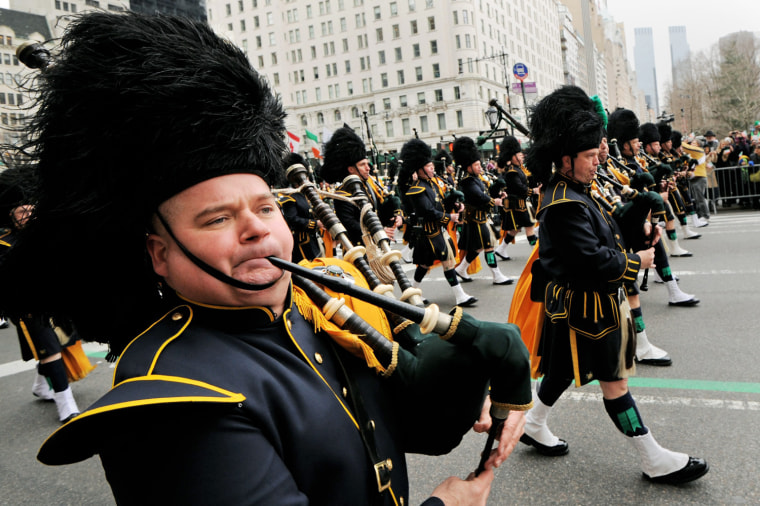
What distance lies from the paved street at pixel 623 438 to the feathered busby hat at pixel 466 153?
402 cm

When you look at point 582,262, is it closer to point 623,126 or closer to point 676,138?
point 623,126

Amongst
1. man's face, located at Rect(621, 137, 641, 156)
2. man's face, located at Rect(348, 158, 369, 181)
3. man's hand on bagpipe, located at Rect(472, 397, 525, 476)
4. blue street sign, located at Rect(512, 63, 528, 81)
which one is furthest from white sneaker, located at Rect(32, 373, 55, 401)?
blue street sign, located at Rect(512, 63, 528, 81)

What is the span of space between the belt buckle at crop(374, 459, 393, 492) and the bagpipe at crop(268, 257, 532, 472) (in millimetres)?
180

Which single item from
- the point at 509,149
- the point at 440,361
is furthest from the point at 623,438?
the point at 509,149

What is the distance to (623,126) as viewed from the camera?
24.8 feet

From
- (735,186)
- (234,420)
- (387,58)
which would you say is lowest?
(234,420)

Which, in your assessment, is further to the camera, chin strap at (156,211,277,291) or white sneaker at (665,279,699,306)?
white sneaker at (665,279,699,306)

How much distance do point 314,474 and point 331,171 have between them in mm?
5947

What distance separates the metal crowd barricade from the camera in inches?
539

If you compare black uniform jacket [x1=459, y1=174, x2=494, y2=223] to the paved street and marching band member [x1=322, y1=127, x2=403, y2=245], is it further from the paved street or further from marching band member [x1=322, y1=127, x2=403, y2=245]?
the paved street

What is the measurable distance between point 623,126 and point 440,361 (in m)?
7.35

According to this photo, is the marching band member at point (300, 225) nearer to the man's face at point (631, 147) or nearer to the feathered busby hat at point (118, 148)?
the man's face at point (631, 147)

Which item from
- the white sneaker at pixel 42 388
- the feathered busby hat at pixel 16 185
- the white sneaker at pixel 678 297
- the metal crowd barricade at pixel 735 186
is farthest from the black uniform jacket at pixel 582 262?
the metal crowd barricade at pixel 735 186

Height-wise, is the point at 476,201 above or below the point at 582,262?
above
